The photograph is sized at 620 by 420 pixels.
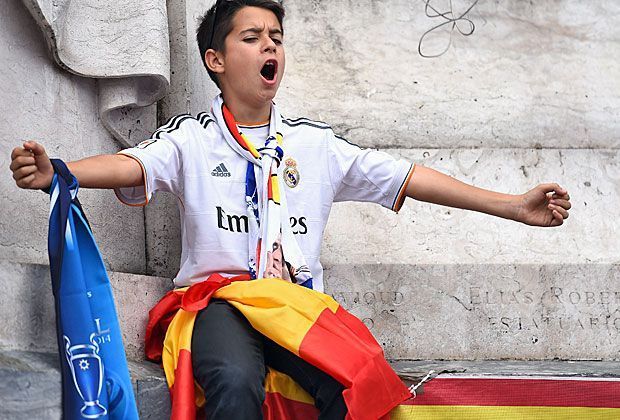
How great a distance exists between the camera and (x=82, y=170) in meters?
2.41

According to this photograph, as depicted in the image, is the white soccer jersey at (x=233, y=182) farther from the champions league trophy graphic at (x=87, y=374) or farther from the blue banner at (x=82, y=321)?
the champions league trophy graphic at (x=87, y=374)

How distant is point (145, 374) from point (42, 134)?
2.40 feet

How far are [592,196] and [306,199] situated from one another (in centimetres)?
119

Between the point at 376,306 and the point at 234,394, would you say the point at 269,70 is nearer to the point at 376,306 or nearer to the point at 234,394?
the point at 376,306

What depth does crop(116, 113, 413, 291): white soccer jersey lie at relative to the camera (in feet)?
9.00

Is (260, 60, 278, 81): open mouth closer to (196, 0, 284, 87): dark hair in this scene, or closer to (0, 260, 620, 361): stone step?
(196, 0, 284, 87): dark hair

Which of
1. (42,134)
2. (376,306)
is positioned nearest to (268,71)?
(42,134)

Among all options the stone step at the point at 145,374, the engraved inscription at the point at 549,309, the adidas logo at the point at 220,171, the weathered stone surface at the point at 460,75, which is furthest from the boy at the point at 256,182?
the weathered stone surface at the point at 460,75

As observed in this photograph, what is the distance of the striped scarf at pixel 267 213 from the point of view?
8.81 feet

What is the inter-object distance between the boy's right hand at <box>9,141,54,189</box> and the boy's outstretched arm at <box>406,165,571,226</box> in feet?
3.43

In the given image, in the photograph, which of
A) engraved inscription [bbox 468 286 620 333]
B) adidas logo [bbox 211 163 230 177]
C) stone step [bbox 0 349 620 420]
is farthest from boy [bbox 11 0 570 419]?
engraved inscription [bbox 468 286 620 333]

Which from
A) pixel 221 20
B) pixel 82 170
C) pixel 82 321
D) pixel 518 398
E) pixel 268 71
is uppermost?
pixel 221 20

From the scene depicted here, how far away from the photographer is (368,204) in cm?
349

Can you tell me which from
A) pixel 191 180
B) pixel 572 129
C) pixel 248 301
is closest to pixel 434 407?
pixel 248 301
